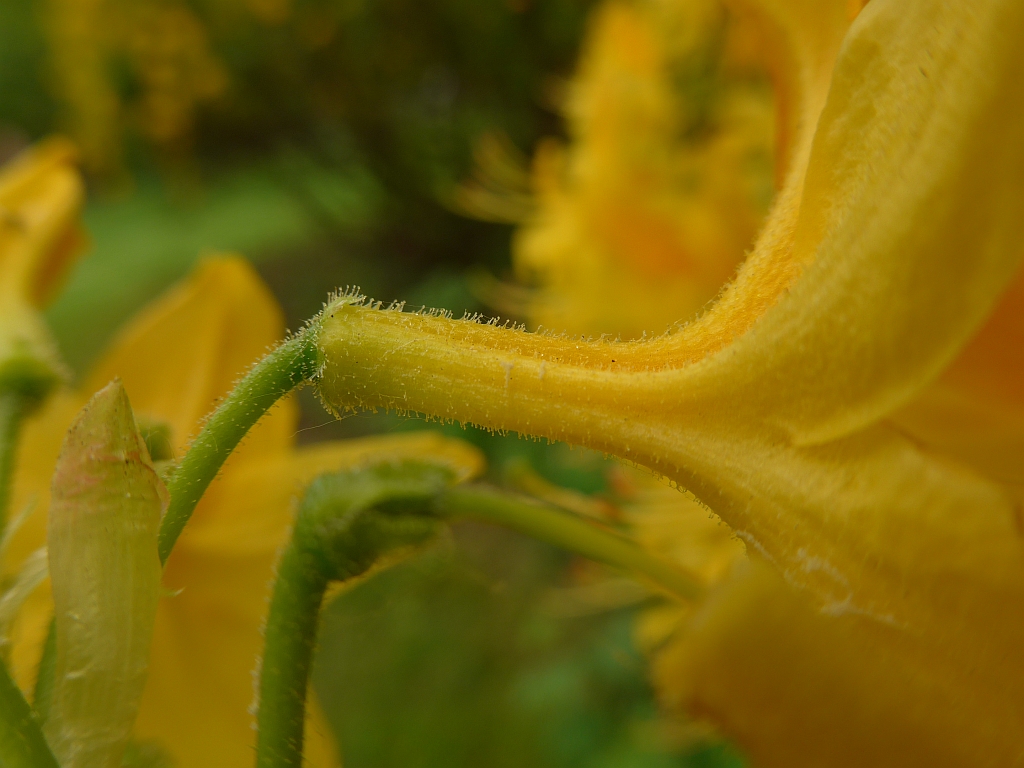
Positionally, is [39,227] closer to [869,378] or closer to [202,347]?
[202,347]

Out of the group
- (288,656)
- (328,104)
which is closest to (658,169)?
(288,656)

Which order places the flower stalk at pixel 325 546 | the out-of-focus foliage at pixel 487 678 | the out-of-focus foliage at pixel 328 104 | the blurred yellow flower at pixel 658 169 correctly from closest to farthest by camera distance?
1. the flower stalk at pixel 325 546
2. the blurred yellow flower at pixel 658 169
3. the out-of-focus foliage at pixel 487 678
4. the out-of-focus foliage at pixel 328 104

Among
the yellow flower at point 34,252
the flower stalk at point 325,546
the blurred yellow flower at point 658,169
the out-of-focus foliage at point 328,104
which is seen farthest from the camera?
the out-of-focus foliage at point 328,104

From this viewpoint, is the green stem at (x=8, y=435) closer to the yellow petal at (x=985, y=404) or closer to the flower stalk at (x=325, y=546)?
the flower stalk at (x=325, y=546)

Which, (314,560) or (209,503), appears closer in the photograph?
(314,560)

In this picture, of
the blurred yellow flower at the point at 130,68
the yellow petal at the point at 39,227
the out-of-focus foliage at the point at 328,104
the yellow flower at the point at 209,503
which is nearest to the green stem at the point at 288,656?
the yellow flower at the point at 209,503

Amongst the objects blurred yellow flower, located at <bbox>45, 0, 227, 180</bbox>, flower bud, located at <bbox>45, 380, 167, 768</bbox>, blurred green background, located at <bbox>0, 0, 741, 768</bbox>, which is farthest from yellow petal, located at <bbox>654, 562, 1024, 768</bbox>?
blurred yellow flower, located at <bbox>45, 0, 227, 180</bbox>

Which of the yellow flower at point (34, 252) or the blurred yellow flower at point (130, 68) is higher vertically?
the blurred yellow flower at point (130, 68)
